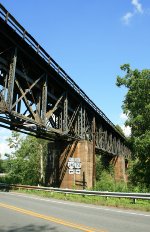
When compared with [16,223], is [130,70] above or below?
above

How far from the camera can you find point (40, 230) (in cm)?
862

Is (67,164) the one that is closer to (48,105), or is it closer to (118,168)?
(48,105)

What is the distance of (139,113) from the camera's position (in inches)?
1175

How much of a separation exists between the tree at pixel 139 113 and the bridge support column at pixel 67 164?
4611mm

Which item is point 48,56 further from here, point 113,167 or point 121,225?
point 113,167

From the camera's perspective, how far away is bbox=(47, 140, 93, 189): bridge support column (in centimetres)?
2896

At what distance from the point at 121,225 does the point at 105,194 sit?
10168 mm

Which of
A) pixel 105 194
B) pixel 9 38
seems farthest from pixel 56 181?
pixel 9 38

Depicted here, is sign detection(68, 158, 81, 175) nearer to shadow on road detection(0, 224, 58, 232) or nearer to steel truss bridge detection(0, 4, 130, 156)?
steel truss bridge detection(0, 4, 130, 156)

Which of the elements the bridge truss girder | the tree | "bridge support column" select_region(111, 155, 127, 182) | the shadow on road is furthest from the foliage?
the shadow on road

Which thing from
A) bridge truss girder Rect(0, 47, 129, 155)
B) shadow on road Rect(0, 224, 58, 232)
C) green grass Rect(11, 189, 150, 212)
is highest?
bridge truss girder Rect(0, 47, 129, 155)

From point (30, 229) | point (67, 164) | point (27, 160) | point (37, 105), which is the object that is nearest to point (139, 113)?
point (67, 164)

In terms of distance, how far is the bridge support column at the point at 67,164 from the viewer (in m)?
29.0

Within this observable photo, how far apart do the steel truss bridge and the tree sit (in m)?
4.72
